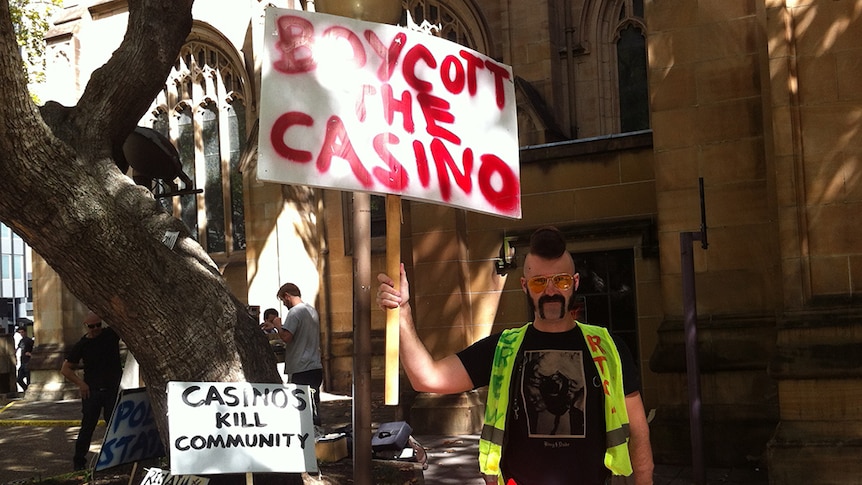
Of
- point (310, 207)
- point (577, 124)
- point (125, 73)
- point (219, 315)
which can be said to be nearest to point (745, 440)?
point (219, 315)

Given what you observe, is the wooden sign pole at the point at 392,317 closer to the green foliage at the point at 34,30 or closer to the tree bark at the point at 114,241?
the tree bark at the point at 114,241

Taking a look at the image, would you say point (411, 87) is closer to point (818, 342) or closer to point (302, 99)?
point (302, 99)

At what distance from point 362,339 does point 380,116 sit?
5.56ft

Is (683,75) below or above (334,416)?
above

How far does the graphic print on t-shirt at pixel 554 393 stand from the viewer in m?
3.35

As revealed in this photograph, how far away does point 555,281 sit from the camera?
337 centimetres

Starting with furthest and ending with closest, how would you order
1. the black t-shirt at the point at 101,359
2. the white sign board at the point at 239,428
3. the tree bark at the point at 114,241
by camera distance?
the black t-shirt at the point at 101,359, the tree bark at the point at 114,241, the white sign board at the point at 239,428

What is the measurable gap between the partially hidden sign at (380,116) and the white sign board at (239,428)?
8.54ft

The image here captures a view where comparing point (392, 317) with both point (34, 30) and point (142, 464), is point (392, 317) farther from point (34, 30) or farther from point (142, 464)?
point (34, 30)

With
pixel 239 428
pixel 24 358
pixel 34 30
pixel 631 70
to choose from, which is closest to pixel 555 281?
pixel 239 428

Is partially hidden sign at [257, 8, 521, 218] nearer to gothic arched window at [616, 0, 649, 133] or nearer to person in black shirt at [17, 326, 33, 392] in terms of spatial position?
gothic arched window at [616, 0, 649, 133]

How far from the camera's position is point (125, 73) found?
24.8 ft

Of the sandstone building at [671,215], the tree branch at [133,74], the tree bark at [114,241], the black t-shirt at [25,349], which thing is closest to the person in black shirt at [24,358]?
the black t-shirt at [25,349]

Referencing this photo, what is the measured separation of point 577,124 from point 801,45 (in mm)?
8988
